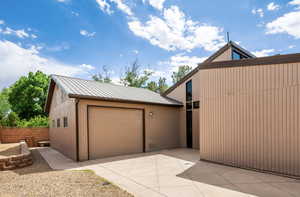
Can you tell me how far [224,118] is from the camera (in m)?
6.18

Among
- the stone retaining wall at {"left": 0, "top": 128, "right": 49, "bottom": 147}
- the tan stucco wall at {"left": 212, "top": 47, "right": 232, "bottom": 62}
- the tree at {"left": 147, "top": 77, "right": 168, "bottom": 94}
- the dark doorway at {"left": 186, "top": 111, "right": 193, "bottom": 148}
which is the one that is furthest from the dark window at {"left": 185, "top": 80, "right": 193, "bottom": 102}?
the tree at {"left": 147, "top": 77, "right": 168, "bottom": 94}

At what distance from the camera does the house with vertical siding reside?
16.1 ft

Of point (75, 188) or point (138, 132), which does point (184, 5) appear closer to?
point (138, 132)

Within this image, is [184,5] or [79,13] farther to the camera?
[79,13]

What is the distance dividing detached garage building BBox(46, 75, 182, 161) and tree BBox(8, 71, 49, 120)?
17.8m

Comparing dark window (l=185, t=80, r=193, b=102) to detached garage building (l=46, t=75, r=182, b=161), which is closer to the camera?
detached garage building (l=46, t=75, r=182, b=161)

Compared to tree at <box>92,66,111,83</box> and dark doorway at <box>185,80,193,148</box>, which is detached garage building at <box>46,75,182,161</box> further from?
tree at <box>92,66,111,83</box>

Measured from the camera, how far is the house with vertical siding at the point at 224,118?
16.1 ft

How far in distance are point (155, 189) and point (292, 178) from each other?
3979 millimetres

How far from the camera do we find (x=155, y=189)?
153 inches

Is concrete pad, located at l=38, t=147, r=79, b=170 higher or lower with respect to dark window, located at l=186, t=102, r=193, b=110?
lower

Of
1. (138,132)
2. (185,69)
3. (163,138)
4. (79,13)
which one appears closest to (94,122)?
(138,132)

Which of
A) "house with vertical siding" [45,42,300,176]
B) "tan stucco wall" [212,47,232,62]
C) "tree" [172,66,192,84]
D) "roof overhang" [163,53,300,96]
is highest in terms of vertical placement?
"tree" [172,66,192,84]

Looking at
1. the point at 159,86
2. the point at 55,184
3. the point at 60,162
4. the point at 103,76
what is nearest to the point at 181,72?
the point at 159,86
